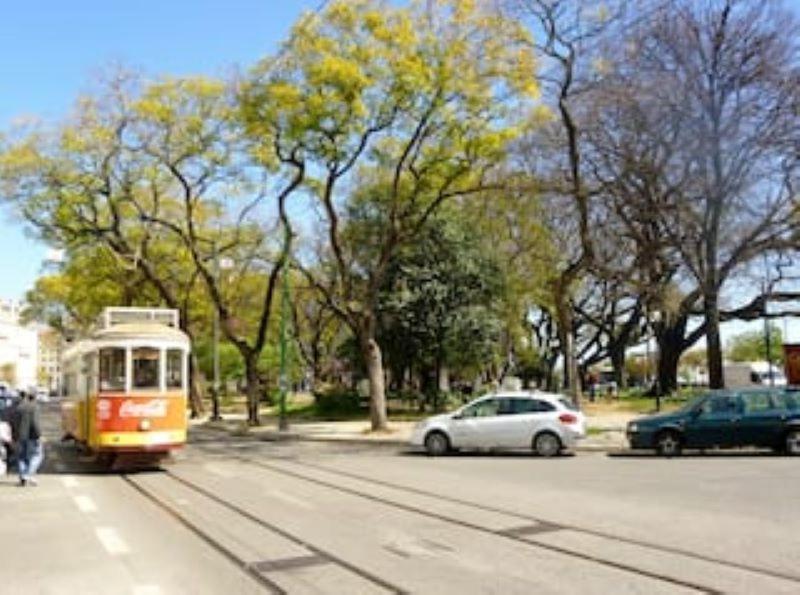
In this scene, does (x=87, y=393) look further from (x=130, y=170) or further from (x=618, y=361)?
(x=618, y=361)

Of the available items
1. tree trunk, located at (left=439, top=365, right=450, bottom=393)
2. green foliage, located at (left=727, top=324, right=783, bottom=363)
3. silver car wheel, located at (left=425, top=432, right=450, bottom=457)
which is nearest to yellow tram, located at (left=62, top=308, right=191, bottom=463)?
silver car wheel, located at (left=425, top=432, right=450, bottom=457)

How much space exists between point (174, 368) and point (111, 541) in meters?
10.4

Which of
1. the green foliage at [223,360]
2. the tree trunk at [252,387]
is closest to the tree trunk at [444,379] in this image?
the tree trunk at [252,387]

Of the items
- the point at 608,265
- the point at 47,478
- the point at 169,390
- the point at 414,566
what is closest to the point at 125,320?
the point at 169,390

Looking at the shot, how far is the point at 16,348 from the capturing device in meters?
161

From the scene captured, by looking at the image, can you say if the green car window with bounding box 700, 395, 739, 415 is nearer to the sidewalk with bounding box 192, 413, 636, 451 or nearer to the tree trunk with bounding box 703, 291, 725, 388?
the sidewalk with bounding box 192, 413, 636, 451

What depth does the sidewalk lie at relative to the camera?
97.2ft

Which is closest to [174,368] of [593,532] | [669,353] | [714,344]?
[593,532]

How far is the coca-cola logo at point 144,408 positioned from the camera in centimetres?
2112

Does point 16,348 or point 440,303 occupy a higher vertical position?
point 16,348

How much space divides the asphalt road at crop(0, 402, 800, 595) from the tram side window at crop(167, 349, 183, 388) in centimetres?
191

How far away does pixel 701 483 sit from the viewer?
17.5 meters

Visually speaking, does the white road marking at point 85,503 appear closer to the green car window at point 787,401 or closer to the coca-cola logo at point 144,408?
the coca-cola logo at point 144,408

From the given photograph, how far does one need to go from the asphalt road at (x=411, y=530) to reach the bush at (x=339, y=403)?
89.4 ft
